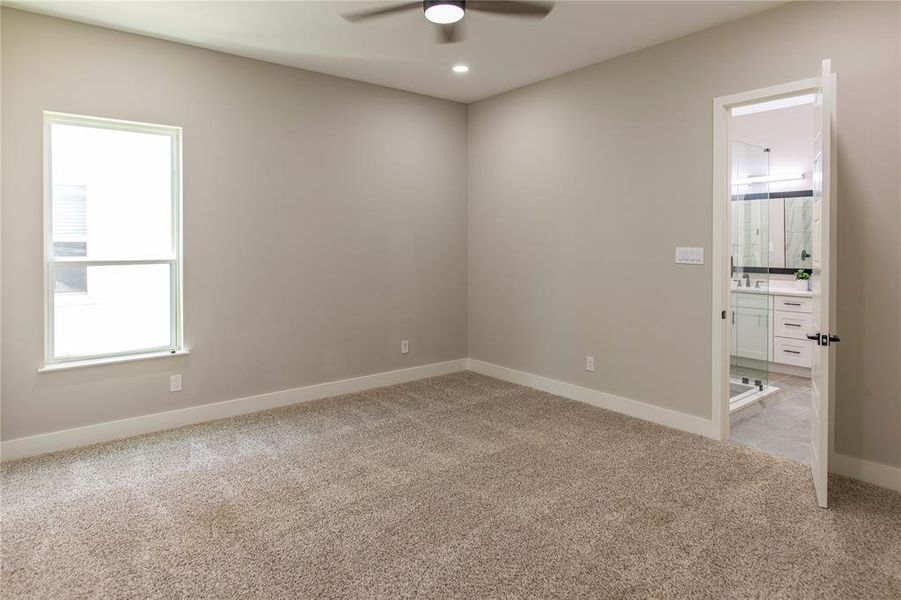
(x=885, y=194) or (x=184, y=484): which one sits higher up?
(x=885, y=194)

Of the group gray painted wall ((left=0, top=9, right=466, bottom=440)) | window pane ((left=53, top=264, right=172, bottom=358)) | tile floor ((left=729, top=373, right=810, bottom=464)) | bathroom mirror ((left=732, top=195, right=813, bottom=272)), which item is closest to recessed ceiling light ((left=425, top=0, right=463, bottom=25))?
gray painted wall ((left=0, top=9, right=466, bottom=440))

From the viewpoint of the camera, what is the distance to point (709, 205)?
12.1 ft

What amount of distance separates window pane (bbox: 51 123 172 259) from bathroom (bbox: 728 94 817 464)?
4817 mm

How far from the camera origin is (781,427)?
402 centimetres

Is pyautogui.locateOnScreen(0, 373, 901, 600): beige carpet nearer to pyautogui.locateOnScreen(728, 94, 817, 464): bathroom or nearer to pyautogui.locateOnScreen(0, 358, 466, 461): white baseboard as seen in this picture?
pyautogui.locateOnScreen(0, 358, 466, 461): white baseboard

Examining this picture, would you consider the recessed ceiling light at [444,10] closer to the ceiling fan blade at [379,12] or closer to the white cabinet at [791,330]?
the ceiling fan blade at [379,12]

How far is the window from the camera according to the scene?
3.55 metres

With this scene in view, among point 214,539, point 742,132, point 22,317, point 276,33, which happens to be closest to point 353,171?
point 276,33

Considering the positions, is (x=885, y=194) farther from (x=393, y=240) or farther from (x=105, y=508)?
(x=105, y=508)

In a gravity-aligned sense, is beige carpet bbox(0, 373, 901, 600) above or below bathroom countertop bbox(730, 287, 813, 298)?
below

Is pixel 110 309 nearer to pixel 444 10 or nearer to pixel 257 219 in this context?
pixel 257 219

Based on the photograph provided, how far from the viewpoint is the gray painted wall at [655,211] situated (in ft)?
9.77

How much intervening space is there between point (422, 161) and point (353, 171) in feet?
2.65

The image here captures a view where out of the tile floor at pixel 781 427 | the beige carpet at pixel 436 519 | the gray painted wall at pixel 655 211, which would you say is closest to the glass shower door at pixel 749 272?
the tile floor at pixel 781 427
